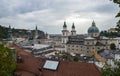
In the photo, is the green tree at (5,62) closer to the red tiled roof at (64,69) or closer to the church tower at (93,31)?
the red tiled roof at (64,69)

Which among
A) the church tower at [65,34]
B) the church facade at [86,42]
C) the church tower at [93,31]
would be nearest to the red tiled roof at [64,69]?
the church facade at [86,42]

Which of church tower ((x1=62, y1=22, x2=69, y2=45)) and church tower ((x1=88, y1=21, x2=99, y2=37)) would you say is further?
church tower ((x1=62, y1=22, x2=69, y2=45))

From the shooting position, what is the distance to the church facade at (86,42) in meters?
127

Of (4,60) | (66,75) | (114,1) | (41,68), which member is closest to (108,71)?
(114,1)

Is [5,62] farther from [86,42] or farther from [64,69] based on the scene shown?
[86,42]

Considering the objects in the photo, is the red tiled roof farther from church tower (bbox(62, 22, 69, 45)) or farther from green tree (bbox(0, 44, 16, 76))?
church tower (bbox(62, 22, 69, 45))

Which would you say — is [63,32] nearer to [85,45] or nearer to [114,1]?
[85,45]

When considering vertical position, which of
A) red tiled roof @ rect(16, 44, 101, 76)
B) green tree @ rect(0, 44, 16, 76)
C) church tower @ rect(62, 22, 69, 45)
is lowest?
red tiled roof @ rect(16, 44, 101, 76)

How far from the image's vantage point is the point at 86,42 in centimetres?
13012

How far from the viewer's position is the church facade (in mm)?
126750

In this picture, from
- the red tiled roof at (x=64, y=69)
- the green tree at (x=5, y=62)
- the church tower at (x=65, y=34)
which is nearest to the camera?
the green tree at (x=5, y=62)

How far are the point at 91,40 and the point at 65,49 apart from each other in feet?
59.4

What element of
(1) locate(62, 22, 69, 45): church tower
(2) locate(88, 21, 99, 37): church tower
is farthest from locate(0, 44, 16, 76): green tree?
(1) locate(62, 22, 69, 45): church tower

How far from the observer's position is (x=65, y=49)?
140 metres
